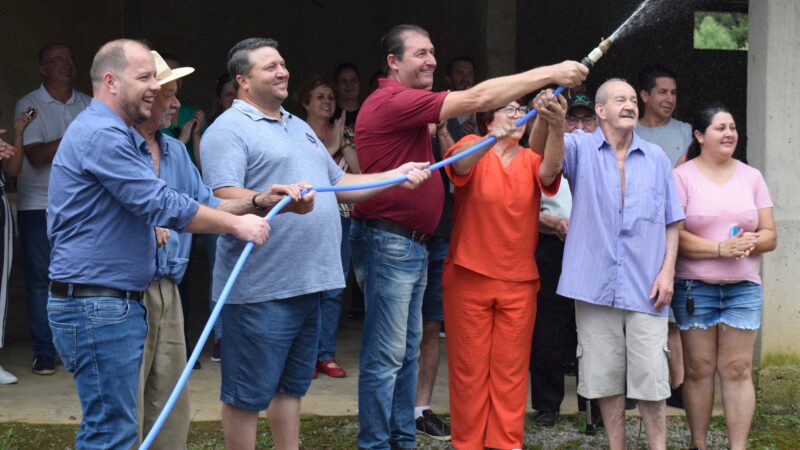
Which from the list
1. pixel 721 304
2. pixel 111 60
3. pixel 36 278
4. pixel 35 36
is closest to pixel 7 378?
pixel 36 278

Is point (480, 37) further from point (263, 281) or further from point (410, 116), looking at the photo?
point (263, 281)

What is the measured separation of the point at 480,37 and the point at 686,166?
3961mm

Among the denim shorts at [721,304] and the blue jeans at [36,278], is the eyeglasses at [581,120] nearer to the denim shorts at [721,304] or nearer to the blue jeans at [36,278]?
the denim shorts at [721,304]

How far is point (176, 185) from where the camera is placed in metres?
4.58

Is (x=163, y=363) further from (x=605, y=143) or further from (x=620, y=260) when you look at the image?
(x=605, y=143)

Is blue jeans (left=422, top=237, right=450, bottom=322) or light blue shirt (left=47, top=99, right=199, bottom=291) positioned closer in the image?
light blue shirt (left=47, top=99, right=199, bottom=291)

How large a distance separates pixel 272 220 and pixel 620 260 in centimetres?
177

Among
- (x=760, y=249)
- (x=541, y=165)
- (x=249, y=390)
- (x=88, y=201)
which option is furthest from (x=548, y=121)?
(x=88, y=201)

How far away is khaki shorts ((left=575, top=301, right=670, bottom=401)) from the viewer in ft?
17.5

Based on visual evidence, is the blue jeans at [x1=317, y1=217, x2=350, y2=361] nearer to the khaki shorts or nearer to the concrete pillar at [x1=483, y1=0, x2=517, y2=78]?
the khaki shorts

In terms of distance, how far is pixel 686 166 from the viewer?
5734mm

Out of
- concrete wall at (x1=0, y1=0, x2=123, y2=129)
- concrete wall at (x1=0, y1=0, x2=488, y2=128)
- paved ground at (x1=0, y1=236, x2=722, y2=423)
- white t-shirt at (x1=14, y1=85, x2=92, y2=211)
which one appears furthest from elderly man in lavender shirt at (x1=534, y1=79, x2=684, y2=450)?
concrete wall at (x1=0, y1=0, x2=123, y2=129)

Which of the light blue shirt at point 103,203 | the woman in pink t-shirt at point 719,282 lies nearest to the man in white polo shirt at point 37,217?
the light blue shirt at point 103,203

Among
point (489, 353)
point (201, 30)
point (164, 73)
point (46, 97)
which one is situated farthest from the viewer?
point (201, 30)
